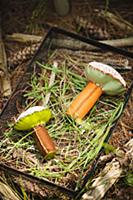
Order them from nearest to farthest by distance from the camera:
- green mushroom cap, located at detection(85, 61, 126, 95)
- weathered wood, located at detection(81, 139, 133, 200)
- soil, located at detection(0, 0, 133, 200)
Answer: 1. weathered wood, located at detection(81, 139, 133, 200)
2. green mushroom cap, located at detection(85, 61, 126, 95)
3. soil, located at detection(0, 0, 133, 200)

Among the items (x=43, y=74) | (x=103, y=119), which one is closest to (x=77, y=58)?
(x=43, y=74)

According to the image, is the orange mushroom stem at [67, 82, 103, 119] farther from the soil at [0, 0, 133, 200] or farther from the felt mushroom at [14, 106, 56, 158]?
the soil at [0, 0, 133, 200]

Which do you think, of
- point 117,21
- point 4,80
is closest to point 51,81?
point 4,80

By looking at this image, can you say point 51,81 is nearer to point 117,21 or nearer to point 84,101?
point 84,101

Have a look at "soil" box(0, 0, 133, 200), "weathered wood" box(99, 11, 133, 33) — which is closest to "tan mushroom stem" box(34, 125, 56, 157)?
"soil" box(0, 0, 133, 200)

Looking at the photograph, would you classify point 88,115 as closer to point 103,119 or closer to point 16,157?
point 103,119

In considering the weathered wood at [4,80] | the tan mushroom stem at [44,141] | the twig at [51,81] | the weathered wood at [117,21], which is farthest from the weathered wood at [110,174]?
the weathered wood at [117,21]
